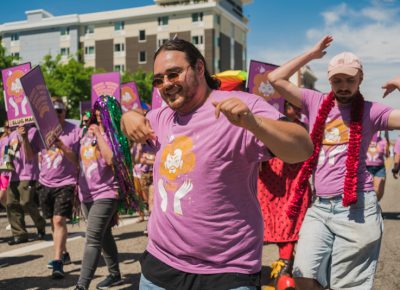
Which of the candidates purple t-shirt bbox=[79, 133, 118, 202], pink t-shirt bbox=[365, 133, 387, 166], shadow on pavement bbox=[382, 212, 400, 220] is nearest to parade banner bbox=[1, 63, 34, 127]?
purple t-shirt bbox=[79, 133, 118, 202]

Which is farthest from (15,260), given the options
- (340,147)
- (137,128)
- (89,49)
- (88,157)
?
(89,49)

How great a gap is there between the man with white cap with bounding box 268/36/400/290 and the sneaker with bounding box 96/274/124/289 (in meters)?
2.31

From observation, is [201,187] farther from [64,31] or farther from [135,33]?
[64,31]

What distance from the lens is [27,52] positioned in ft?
215

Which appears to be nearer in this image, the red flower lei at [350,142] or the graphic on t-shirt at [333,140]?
the red flower lei at [350,142]

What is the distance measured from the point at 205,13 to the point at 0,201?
49832 mm

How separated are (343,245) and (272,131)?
1989mm

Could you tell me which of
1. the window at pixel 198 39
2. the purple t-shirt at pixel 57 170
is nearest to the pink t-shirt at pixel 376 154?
the purple t-shirt at pixel 57 170

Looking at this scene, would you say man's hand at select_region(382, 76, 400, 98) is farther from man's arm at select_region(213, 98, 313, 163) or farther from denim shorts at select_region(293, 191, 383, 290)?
man's arm at select_region(213, 98, 313, 163)

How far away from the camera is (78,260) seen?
6648mm

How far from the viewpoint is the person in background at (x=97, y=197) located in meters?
4.85

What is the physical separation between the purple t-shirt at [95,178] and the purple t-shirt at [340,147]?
7.13 ft

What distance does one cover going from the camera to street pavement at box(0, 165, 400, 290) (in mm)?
5430

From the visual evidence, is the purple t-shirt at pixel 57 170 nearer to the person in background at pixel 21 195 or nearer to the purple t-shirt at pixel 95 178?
the purple t-shirt at pixel 95 178
